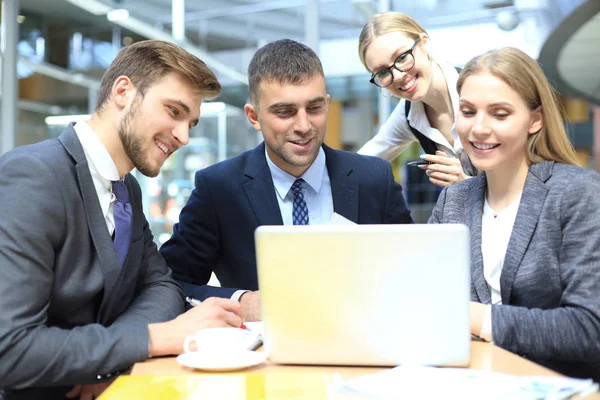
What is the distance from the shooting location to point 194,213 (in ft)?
8.45

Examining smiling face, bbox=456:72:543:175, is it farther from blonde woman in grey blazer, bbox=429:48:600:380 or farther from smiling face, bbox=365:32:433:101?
smiling face, bbox=365:32:433:101

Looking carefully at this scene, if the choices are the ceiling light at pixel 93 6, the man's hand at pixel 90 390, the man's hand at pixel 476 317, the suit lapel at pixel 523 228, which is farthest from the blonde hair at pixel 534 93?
the ceiling light at pixel 93 6

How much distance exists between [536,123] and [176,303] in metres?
1.10

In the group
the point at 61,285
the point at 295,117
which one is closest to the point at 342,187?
the point at 295,117

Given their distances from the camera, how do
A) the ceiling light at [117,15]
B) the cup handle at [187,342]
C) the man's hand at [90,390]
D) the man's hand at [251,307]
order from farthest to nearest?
the ceiling light at [117,15], the man's hand at [251,307], the man's hand at [90,390], the cup handle at [187,342]

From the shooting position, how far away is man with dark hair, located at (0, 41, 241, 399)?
4.65 feet

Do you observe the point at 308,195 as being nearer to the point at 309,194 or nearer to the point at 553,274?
the point at 309,194

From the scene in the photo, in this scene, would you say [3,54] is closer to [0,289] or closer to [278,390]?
[0,289]

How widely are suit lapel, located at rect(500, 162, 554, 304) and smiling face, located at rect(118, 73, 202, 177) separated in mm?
931

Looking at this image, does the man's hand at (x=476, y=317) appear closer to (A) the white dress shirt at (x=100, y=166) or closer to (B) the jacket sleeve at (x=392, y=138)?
(A) the white dress shirt at (x=100, y=166)

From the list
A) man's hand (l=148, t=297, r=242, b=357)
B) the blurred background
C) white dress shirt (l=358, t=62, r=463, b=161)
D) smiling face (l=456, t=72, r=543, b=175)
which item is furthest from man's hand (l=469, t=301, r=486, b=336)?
the blurred background

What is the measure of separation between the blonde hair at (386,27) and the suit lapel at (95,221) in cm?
140

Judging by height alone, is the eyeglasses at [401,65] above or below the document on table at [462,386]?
above

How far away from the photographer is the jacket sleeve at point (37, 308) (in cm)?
139
